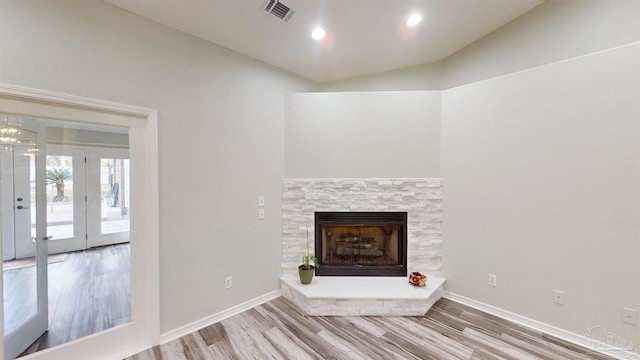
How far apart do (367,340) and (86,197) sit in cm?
278

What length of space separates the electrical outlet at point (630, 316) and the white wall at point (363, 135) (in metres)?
1.89

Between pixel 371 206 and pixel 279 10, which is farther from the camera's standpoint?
pixel 371 206

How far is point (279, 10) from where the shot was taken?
2287mm

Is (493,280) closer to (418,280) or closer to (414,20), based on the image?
(418,280)

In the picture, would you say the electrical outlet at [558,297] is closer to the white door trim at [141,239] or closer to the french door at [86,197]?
the white door trim at [141,239]

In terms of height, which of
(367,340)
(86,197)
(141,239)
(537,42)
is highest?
(537,42)

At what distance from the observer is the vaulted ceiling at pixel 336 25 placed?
2.23m

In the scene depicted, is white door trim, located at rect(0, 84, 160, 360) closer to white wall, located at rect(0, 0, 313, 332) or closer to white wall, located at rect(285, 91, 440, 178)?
white wall, located at rect(0, 0, 313, 332)

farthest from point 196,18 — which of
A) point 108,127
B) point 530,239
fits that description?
point 530,239

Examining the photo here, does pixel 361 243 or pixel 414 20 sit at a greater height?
pixel 414 20

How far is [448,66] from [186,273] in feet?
13.3

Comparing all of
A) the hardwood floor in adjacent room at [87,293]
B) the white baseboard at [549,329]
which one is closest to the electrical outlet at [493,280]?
the white baseboard at [549,329]

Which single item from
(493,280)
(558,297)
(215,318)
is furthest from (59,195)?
(558,297)

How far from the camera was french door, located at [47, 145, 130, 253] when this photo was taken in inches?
81.7
